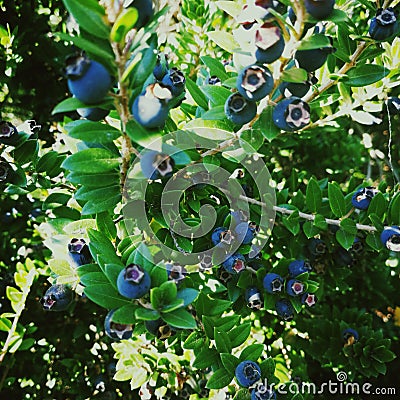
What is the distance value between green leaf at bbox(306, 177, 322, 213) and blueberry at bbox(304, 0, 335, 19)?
28.4 inches

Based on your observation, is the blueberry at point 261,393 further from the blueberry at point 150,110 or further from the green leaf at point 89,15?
the green leaf at point 89,15

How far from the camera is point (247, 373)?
1.20m

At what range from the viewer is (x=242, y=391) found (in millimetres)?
1196

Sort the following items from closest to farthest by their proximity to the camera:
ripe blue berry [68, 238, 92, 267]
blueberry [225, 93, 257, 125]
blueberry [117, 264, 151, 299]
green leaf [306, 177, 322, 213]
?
1. blueberry [117, 264, 151, 299]
2. blueberry [225, 93, 257, 125]
3. ripe blue berry [68, 238, 92, 267]
4. green leaf [306, 177, 322, 213]

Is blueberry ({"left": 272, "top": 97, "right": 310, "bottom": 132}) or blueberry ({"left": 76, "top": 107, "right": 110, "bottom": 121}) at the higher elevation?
blueberry ({"left": 76, "top": 107, "right": 110, "bottom": 121})

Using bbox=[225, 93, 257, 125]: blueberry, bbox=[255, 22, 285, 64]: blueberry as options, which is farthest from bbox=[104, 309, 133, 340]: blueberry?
bbox=[255, 22, 285, 64]: blueberry

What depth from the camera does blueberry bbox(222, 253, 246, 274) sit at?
128 centimetres

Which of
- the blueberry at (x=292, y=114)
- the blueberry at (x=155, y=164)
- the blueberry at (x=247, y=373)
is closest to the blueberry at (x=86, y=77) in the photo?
the blueberry at (x=155, y=164)

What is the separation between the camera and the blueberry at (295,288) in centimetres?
136

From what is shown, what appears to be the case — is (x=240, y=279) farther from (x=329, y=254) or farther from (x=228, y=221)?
(x=329, y=254)

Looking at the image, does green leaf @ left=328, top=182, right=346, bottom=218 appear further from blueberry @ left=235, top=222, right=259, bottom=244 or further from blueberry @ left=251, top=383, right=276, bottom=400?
blueberry @ left=251, top=383, right=276, bottom=400

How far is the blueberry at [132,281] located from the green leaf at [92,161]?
25 centimetres

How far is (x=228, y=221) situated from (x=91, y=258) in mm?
405

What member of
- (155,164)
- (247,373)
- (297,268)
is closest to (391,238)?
(297,268)
